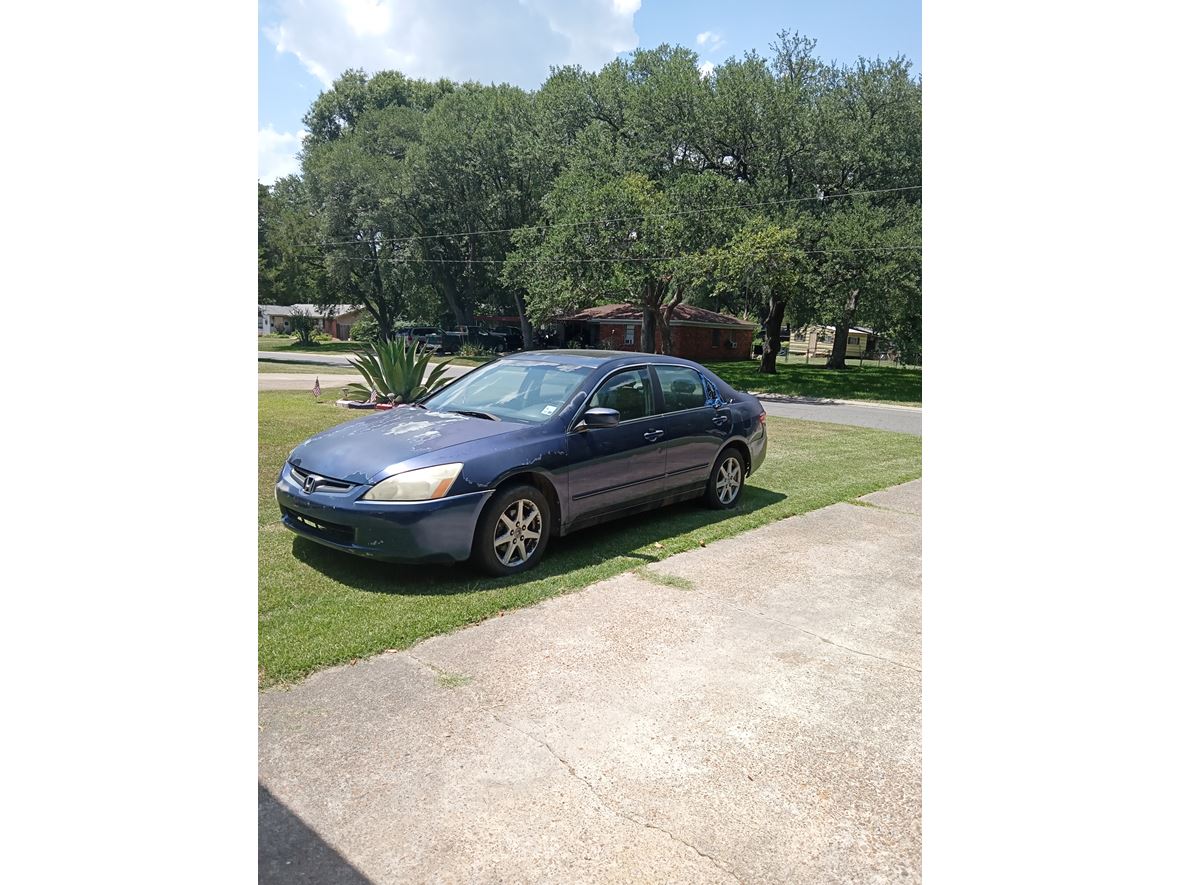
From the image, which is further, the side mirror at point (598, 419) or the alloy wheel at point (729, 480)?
the alloy wheel at point (729, 480)

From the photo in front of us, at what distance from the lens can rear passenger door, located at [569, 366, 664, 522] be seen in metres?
5.61

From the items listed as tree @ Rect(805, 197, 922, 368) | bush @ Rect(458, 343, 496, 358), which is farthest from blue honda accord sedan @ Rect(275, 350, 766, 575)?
bush @ Rect(458, 343, 496, 358)

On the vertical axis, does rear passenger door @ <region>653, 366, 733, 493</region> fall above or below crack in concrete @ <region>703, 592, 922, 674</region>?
above

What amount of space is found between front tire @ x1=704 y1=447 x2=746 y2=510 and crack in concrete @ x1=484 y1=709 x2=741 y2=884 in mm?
4071

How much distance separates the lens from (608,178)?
3036 centimetres

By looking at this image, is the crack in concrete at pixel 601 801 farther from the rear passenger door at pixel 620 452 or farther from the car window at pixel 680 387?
the car window at pixel 680 387

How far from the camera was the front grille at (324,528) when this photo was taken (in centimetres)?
484

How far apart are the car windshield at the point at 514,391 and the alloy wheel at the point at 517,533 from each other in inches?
27.6

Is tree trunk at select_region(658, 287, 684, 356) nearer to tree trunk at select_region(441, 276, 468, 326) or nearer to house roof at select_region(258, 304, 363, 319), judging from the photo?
tree trunk at select_region(441, 276, 468, 326)

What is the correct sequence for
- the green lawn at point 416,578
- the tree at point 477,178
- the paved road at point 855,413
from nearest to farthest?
the green lawn at point 416,578 → the paved road at point 855,413 → the tree at point 477,178

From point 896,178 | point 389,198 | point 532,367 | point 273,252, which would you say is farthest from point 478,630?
point 273,252

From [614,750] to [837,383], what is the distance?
2984 cm

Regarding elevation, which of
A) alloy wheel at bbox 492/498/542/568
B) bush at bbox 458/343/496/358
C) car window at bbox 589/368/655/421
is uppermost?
bush at bbox 458/343/496/358

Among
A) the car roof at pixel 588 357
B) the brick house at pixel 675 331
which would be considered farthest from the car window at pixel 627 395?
the brick house at pixel 675 331
